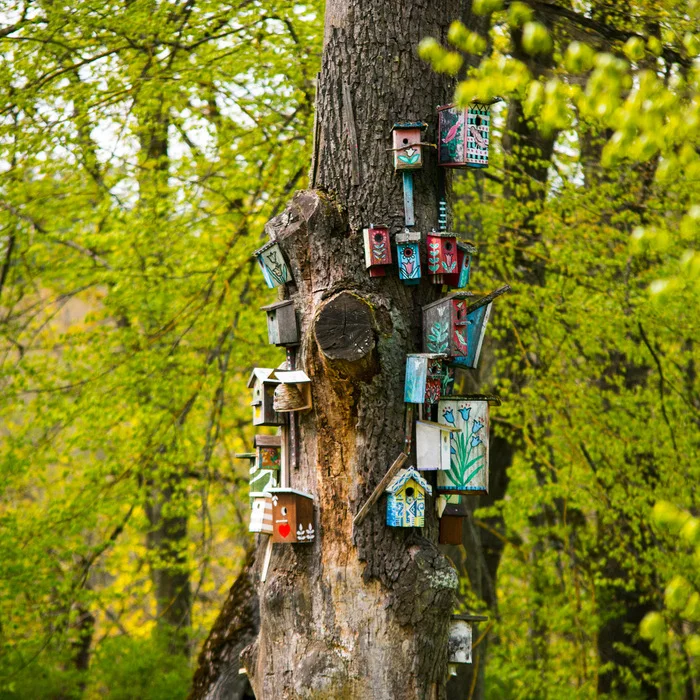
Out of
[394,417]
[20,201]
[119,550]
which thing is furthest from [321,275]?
[119,550]

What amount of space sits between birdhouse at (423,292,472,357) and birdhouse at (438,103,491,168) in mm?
553

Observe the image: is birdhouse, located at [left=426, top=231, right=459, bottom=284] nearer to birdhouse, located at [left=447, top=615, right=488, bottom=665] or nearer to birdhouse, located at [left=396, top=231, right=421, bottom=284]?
birdhouse, located at [left=396, top=231, right=421, bottom=284]

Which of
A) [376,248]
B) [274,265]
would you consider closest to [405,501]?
[376,248]

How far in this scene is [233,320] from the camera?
308 inches

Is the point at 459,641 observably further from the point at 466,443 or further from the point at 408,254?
the point at 408,254

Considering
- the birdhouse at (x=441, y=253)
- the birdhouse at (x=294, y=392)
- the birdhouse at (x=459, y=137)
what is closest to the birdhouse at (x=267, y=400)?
the birdhouse at (x=294, y=392)

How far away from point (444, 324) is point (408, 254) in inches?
11.8

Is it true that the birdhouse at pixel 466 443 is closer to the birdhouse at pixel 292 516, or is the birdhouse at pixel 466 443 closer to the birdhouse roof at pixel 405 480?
the birdhouse roof at pixel 405 480

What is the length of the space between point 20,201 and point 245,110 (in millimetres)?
1997

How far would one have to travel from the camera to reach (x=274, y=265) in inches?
148

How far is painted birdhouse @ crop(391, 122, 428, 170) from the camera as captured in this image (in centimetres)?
362

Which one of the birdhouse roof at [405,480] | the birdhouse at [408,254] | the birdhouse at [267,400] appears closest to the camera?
the birdhouse roof at [405,480]

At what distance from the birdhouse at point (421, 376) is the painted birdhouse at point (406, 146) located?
74 centimetres

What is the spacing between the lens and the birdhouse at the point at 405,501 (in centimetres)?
346
